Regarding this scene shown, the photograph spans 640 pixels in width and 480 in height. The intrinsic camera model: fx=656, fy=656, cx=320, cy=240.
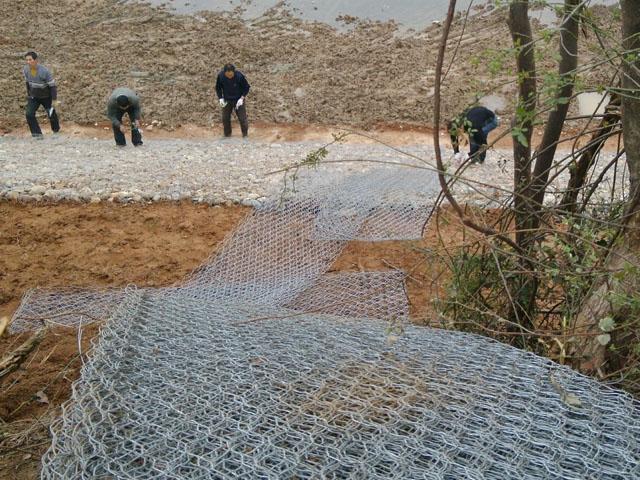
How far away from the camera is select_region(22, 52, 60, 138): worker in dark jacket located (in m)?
10.6

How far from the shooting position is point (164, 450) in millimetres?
2070

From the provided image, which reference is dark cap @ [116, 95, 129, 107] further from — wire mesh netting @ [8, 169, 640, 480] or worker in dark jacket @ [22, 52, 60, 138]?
wire mesh netting @ [8, 169, 640, 480]

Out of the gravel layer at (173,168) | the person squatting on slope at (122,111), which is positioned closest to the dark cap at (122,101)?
the person squatting on slope at (122,111)

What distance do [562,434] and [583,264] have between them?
106cm

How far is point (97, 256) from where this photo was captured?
20.7 feet

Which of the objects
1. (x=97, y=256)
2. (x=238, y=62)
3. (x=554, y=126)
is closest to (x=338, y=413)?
(x=554, y=126)

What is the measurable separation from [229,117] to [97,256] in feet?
17.0

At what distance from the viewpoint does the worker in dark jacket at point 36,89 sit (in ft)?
34.9

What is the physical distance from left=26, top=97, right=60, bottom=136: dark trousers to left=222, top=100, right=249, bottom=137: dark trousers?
9.57 feet

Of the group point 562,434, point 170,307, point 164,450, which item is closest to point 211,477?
point 164,450

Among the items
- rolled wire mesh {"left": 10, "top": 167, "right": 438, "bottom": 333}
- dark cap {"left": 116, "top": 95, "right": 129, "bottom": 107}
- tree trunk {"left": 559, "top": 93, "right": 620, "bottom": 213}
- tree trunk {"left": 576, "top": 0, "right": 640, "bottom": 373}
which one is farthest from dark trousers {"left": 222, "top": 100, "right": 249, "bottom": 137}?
tree trunk {"left": 576, "top": 0, "right": 640, "bottom": 373}

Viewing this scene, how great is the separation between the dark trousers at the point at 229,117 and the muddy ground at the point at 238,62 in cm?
83

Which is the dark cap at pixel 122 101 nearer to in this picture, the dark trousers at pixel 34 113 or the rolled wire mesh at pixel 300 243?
the dark trousers at pixel 34 113

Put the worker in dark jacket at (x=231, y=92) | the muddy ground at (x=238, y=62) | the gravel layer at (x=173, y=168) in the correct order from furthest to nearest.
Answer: the muddy ground at (x=238, y=62)
the worker in dark jacket at (x=231, y=92)
the gravel layer at (x=173, y=168)
